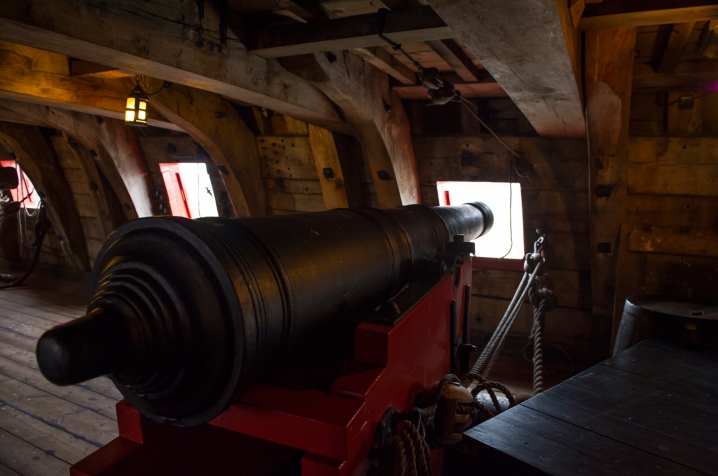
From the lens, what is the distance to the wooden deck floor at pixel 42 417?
2367mm

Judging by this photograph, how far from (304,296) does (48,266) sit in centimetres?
714

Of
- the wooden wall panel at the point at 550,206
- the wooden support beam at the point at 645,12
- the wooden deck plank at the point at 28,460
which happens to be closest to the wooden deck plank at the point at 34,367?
the wooden deck plank at the point at 28,460

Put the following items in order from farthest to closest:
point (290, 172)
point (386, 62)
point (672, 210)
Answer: point (290, 172) → point (672, 210) → point (386, 62)

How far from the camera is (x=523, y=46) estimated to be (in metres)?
1.64

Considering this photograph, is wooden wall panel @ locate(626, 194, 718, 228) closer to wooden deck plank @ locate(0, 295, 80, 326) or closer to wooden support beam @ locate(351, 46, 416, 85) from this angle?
wooden support beam @ locate(351, 46, 416, 85)

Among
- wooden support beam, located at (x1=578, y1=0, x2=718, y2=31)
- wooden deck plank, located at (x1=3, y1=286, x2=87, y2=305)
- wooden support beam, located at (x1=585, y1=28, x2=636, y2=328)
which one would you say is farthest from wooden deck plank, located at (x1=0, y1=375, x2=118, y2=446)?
wooden support beam, located at (x1=585, y1=28, x2=636, y2=328)

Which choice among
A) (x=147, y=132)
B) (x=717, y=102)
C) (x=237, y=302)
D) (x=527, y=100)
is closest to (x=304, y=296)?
(x=237, y=302)

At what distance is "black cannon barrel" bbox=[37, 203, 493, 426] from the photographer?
771 mm

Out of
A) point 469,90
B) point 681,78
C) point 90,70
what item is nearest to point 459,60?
point 469,90

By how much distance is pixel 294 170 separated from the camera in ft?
14.5

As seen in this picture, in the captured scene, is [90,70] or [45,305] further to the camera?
[45,305]

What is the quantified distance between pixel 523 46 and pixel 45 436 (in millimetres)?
2966

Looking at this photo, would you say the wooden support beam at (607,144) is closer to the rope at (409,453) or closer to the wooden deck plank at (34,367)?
the rope at (409,453)

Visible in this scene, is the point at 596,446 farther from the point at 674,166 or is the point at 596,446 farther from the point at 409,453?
the point at 674,166
